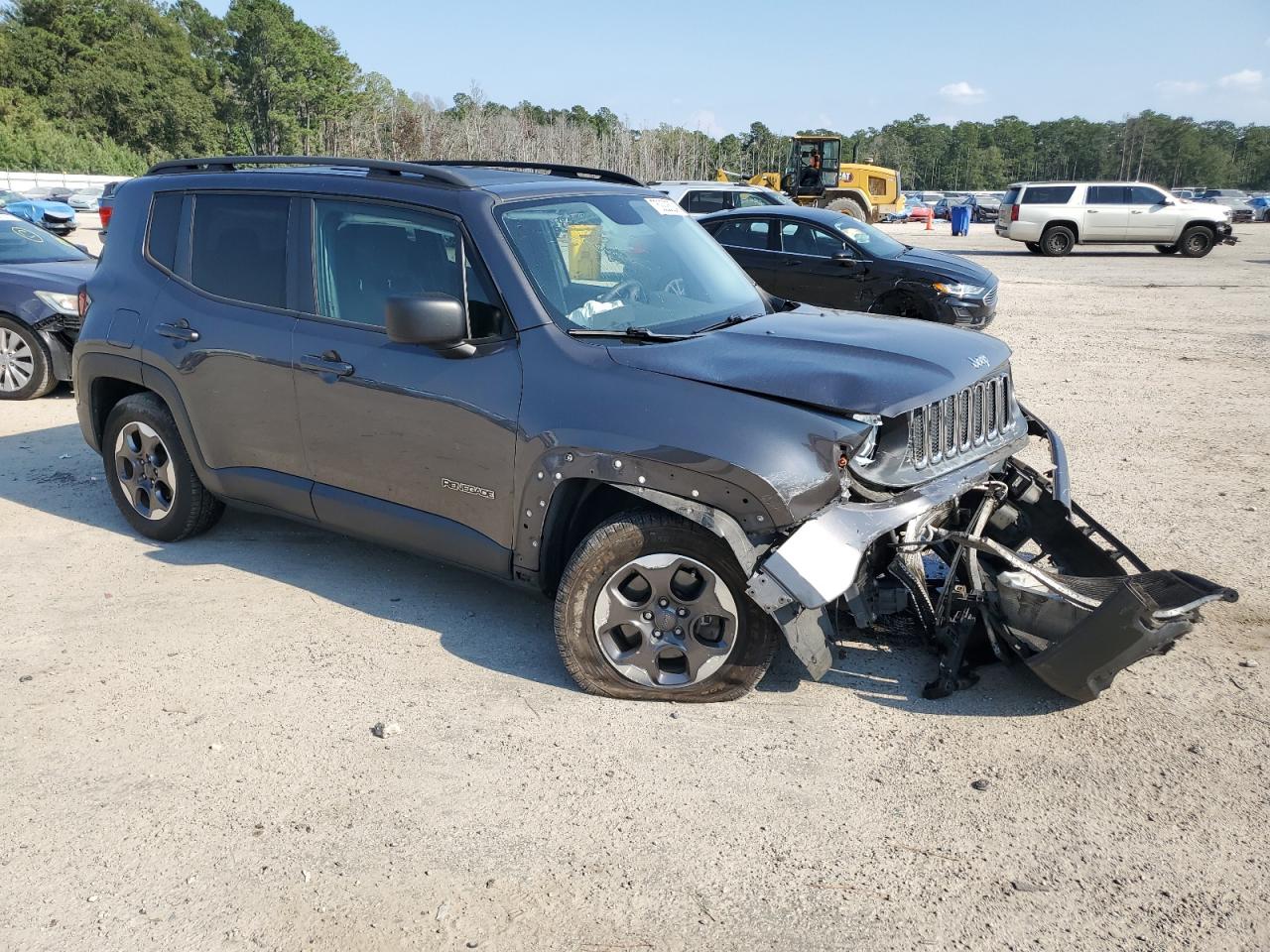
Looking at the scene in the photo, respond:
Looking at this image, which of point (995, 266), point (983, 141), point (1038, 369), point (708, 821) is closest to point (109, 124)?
point (995, 266)

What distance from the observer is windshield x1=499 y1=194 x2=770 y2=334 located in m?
4.20

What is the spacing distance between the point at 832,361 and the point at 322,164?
8.81 ft

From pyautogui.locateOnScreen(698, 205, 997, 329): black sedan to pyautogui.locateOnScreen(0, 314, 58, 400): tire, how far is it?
7170 mm

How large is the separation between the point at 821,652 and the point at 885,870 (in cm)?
85

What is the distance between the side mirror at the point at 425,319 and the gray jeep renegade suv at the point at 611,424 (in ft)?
0.04

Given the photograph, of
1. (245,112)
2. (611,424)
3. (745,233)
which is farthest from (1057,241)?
(245,112)

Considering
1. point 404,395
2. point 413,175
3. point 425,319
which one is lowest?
point 404,395

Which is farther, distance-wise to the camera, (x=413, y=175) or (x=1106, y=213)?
(x=1106, y=213)

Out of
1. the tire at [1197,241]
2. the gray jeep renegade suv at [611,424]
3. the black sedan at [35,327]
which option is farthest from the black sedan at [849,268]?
the tire at [1197,241]

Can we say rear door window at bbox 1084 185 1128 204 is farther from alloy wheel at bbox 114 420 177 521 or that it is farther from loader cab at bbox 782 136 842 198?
alloy wheel at bbox 114 420 177 521

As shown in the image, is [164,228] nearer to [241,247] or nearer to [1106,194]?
[241,247]

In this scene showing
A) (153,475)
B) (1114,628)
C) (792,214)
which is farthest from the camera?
(792,214)

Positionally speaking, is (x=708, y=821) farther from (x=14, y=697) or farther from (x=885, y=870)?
(x=14, y=697)

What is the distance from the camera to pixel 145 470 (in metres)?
5.56
